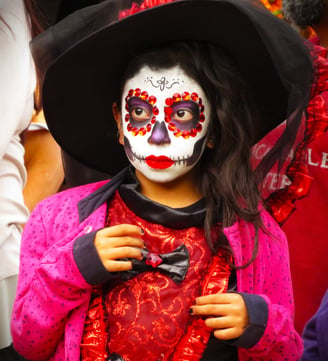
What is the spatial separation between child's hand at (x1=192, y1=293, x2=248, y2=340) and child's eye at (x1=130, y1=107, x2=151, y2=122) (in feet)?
1.18

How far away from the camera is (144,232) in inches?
48.5

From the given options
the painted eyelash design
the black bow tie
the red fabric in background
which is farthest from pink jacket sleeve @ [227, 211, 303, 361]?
the red fabric in background

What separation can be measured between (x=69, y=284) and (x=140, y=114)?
350 mm

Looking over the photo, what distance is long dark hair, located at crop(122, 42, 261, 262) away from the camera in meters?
1.22

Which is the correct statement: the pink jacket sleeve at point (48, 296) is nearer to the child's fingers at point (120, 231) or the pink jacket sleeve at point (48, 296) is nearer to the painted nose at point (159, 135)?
the child's fingers at point (120, 231)

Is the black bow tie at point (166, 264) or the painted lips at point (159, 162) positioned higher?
the painted lips at point (159, 162)

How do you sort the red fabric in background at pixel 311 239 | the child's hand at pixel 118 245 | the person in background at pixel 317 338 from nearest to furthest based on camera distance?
the child's hand at pixel 118 245 → the person in background at pixel 317 338 → the red fabric in background at pixel 311 239

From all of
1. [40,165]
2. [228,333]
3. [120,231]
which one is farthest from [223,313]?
[40,165]

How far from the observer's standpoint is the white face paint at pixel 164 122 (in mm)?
1187

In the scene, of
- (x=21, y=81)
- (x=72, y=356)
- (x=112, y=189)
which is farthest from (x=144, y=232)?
(x=21, y=81)

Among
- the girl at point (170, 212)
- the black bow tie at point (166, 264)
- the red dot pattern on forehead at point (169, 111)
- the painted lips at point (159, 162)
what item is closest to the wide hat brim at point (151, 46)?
the girl at point (170, 212)

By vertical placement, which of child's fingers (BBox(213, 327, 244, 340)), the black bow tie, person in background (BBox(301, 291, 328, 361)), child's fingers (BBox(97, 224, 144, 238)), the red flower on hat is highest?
the red flower on hat

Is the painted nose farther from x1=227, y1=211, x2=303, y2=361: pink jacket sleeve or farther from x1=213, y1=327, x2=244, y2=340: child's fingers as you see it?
x1=213, y1=327, x2=244, y2=340: child's fingers

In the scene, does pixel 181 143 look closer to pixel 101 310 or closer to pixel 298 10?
pixel 101 310
